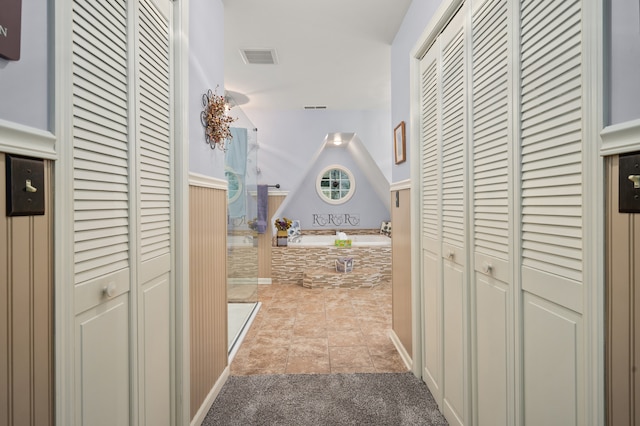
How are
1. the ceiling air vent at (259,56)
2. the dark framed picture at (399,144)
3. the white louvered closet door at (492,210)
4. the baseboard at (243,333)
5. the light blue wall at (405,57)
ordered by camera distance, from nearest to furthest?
the white louvered closet door at (492,210) < the light blue wall at (405,57) < the dark framed picture at (399,144) < the baseboard at (243,333) < the ceiling air vent at (259,56)

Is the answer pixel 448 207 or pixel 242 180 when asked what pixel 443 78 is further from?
pixel 242 180

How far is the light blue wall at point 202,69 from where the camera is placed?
1743 millimetres

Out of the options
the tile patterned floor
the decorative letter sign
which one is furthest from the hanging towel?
the decorative letter sign

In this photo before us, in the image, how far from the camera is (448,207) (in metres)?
1.79

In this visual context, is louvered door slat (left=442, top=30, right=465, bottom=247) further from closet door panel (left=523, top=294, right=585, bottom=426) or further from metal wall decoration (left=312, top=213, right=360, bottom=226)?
metal wall decoration (left=312, top=213, right=360, bottom=226)

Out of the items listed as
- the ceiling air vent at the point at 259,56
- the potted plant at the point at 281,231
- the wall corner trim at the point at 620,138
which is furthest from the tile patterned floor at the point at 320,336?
the ceiling air vent at the point at 259,56

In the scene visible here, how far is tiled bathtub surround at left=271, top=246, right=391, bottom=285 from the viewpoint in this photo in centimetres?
492

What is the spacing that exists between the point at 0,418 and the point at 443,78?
6.83ft

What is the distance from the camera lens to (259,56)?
10.3 ft

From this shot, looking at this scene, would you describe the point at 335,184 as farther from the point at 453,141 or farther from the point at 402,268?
the point at 453,141

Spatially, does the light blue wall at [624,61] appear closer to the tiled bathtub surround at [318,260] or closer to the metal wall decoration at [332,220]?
the tiled bathtub surround at [318,260]

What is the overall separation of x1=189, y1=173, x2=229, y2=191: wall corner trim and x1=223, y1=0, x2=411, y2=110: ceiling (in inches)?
48.8

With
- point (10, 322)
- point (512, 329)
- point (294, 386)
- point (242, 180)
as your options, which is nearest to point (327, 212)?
point (242, 180)

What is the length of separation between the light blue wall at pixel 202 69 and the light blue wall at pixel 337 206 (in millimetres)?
3963
